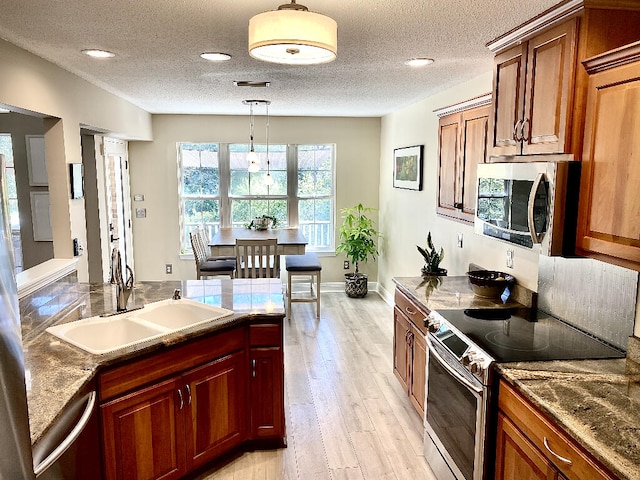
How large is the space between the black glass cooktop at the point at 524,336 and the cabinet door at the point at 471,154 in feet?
2.63

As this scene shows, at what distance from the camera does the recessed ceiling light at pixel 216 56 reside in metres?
2.88

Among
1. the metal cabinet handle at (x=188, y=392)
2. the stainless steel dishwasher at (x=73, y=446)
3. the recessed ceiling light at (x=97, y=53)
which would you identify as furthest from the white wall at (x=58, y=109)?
the stainless steel dishwasher at (x=73, y=446)

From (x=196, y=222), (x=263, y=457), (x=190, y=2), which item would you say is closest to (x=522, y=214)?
(x=190, y=2)

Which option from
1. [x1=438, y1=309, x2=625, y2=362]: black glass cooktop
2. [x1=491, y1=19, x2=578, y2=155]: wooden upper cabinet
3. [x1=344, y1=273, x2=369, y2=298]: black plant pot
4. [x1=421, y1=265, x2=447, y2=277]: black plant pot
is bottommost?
[x1=344, y1=273, x2=369, y2=298]: black plant pot

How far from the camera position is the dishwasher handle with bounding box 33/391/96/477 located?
4.86 feet

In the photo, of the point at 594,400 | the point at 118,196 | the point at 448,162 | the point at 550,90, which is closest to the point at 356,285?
the point at 448,162

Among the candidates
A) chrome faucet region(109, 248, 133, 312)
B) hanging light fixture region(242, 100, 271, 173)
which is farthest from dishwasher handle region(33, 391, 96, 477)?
hanging light fixture region(242, 100, 271, 173)

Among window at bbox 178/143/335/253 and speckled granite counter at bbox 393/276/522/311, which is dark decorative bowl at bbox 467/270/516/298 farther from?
window at bbox 178/143/335/253

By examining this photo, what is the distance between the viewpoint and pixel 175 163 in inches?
251

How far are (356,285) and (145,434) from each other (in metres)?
4.34

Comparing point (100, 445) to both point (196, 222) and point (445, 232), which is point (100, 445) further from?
point (196, 222)

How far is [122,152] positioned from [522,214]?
503cm

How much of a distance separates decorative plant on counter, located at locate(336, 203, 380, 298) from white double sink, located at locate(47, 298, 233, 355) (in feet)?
11.5

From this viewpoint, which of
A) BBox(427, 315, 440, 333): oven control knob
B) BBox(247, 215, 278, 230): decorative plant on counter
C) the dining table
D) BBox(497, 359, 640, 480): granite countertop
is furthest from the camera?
BBox(247, 215, 278, 230): decorative plant on counter
